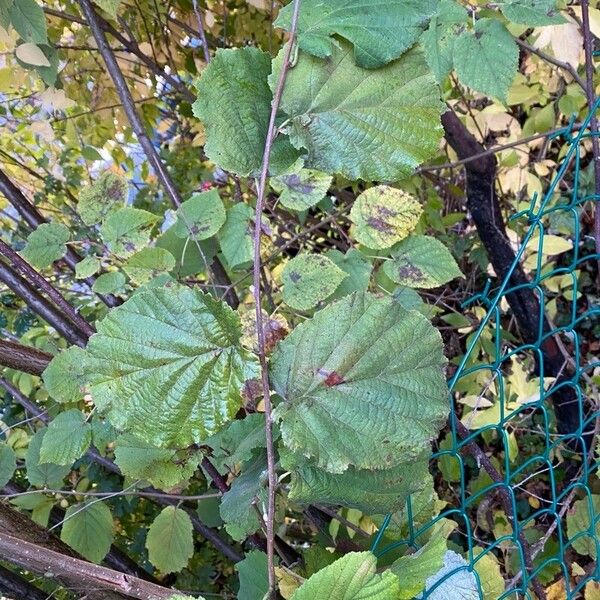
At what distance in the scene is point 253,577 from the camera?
668 millimetres

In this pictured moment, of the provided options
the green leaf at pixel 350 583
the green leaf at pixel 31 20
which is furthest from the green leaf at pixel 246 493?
the green leaf at pixel 31 20

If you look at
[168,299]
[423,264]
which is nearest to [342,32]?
[168,299]

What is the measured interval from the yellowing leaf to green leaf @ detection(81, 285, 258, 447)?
2.40 feet

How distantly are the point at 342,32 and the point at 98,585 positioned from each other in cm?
50

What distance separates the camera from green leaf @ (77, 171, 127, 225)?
96cm

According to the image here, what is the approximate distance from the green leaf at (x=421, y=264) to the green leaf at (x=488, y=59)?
0.75ft

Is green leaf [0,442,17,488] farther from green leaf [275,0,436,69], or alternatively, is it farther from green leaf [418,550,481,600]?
green leaf [275,0,436,69]

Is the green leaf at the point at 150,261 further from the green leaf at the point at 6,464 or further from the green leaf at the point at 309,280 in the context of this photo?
the green leaf at the point at 6,464

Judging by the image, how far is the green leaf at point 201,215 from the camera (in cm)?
90

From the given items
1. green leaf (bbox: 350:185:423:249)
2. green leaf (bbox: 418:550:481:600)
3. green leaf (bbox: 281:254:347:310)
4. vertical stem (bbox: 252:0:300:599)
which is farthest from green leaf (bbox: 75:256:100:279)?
green leaf (bbox: 418:550:481:600)

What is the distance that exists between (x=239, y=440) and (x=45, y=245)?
49 centimetres

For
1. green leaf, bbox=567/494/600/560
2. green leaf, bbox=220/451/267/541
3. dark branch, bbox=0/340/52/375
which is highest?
dark branch, bbox=0/340/52/375

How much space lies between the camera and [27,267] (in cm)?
85

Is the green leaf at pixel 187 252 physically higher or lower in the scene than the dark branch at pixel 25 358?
higher
